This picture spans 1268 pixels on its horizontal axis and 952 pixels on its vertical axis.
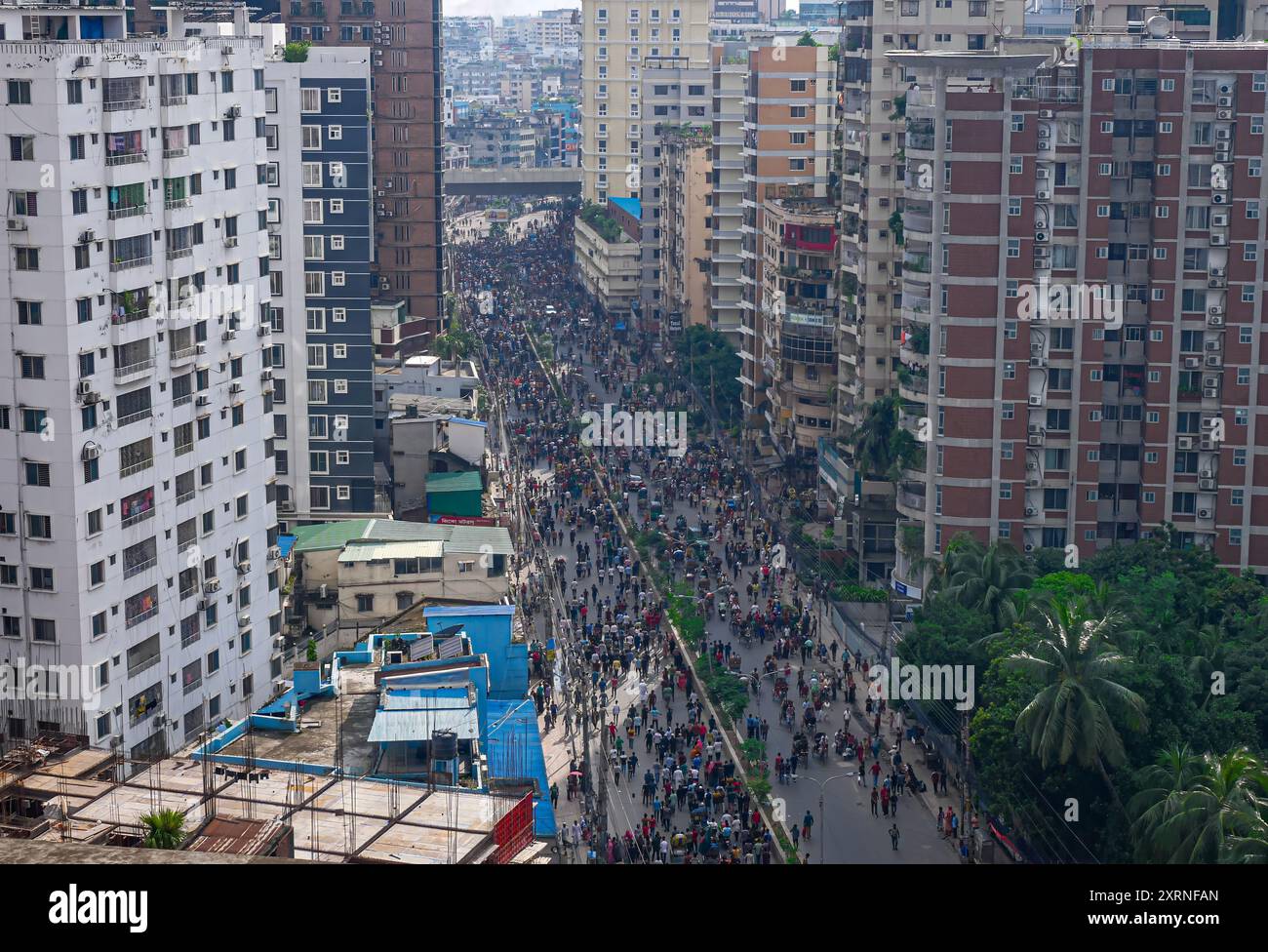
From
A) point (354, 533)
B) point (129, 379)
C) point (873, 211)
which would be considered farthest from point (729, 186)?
point (129, 379)

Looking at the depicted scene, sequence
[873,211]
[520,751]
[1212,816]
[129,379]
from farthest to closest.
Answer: [873,211] → [520,751] → [129,379] → [1212,816]

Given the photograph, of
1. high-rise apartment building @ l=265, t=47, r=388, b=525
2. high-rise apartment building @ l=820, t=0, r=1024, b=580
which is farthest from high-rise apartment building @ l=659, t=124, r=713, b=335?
Answer: high-rise apartment building @ l=265, t=47, r=388, b=525

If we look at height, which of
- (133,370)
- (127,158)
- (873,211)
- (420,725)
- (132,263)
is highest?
(127,158)

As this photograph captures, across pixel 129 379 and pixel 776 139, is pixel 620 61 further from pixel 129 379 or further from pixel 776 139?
pixel 129 379

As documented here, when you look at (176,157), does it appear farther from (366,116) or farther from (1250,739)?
(1250,739)

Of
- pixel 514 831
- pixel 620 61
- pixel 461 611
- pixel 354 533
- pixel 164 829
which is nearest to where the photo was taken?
pixel 164 829

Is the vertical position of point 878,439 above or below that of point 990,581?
above

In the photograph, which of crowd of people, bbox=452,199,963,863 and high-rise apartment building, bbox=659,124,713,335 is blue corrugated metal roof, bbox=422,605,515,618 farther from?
high-rise apartment building, bbox=659,124,713,335

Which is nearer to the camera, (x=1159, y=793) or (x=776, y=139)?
(x=1159, y=793)
